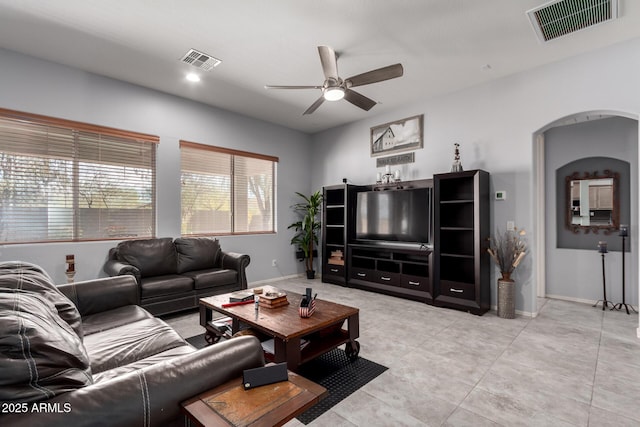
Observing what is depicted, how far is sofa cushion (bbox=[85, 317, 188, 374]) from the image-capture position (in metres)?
1.70

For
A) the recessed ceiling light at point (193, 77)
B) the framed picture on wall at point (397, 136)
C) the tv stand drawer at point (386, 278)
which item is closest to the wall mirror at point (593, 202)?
the framed picture on wall at point (397, 136)

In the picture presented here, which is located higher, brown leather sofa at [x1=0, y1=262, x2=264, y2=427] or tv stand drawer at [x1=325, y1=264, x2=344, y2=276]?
brown leather sofa at [x1=0, y1=262, x2=264, y2=427]

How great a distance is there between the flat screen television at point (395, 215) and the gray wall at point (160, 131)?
1591 millimetres

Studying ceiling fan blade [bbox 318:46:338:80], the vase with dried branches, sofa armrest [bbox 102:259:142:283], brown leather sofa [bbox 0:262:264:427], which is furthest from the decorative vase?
sofa armrest [bbox 102:259:142:283]

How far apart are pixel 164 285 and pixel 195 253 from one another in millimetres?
789

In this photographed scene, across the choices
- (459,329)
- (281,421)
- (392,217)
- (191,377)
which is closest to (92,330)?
(191,377)

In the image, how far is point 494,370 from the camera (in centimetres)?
240

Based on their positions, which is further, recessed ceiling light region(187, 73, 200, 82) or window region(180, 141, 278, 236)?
window region(180, 141, 278, 236)

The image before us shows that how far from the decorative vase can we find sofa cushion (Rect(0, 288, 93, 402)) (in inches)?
155

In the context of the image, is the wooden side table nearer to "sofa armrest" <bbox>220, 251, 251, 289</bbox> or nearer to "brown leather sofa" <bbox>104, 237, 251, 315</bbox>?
"brown leather sofa" <bbox>104, 237, 251, 315</bbox>

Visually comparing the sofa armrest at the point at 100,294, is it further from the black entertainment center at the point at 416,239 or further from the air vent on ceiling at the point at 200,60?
the black entertainment center at the point at 416,239

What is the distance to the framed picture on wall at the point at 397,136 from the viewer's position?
4793 millimetres

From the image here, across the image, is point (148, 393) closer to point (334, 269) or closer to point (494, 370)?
point (494, 370)

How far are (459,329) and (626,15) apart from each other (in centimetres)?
329
